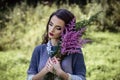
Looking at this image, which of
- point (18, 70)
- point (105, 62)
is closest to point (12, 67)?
point (18, 70)

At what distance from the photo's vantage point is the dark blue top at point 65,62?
3.19m

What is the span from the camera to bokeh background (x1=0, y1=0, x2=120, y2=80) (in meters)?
6.47

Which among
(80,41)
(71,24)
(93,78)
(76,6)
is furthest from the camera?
(76,6)

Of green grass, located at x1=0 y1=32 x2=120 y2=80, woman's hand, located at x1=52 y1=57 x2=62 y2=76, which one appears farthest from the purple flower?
green grass, located at x1=0 y1=32 x2=120 y2=80

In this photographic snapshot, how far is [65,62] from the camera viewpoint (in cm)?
318

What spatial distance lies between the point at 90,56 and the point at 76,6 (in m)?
1.86

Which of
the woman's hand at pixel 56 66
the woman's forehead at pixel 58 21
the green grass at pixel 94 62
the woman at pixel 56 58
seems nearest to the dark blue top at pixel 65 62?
the woman at pixel 56 58

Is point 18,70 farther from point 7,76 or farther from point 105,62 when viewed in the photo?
point 105,62

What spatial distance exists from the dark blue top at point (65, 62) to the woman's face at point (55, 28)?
0.47 ft

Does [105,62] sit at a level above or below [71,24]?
below

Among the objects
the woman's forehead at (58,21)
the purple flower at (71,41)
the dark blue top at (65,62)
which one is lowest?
the dark blue top at (65,62)

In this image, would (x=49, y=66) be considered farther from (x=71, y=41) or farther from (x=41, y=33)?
(x=41, y=33)

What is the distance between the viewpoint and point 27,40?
741cm

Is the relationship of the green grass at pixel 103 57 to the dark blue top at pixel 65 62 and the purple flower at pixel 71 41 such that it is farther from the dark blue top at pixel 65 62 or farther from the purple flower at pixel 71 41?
the purple flower at pixel 71 41
